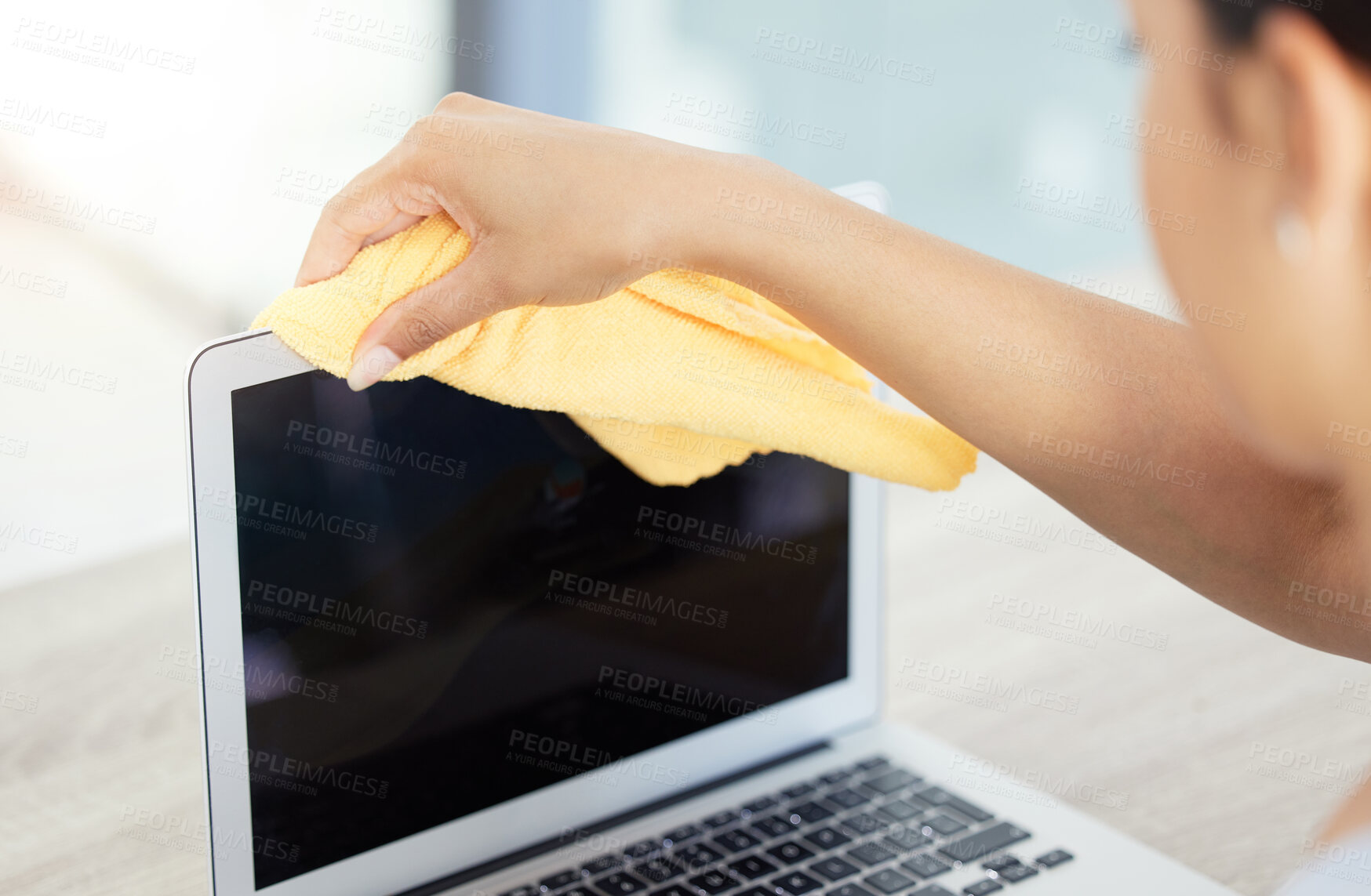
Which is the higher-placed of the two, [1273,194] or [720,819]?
[1273,194]

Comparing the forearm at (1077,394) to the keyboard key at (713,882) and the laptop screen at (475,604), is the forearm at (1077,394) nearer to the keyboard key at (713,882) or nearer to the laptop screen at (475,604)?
the laptop screen at (475,604)

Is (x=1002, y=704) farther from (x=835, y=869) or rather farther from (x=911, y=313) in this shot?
(x=911, y=313)

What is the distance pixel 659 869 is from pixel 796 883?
3.2 inches

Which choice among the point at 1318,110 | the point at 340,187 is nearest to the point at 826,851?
the point at 1318,110

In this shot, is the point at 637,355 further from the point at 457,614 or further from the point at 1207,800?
the point at 1207,800

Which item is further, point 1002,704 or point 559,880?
point 1002,704

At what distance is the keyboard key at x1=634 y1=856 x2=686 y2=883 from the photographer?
2.25 ft

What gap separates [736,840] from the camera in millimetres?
722

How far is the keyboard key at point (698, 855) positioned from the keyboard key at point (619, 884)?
34mm

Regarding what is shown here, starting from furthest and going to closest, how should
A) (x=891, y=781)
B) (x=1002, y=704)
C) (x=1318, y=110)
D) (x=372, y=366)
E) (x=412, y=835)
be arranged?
(x=1002, y=704) → (x=891, y=781) → (x=412, y=835) → (x=372, y=366) → (x=1318, y=110)

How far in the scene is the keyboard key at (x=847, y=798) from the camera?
76 centimetres

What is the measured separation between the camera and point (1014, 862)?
28.0 inches

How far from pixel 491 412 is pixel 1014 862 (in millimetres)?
413

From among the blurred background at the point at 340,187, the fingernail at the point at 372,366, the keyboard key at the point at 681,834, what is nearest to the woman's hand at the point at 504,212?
the fingernail at the point at 372,366
